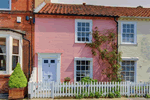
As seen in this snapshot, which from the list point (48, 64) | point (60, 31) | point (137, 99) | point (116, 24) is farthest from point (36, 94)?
point (116, 24)

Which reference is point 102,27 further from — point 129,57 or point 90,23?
point 129,57

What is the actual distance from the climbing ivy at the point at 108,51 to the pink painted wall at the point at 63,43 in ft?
1.36

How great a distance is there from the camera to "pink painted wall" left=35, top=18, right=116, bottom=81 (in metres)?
8.88

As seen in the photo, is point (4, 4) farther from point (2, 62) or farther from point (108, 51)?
point (108, 51)

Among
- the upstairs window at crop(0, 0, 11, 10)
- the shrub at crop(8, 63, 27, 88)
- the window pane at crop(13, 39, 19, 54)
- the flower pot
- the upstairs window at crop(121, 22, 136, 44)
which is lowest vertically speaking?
the flower pot

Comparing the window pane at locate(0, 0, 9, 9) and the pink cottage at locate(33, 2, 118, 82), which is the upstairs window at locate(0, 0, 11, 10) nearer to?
the window pane at locate(0, 0, 9, 9)

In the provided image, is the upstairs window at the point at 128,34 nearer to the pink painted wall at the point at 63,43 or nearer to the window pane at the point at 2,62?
the pink painted wall at the point at 63,43

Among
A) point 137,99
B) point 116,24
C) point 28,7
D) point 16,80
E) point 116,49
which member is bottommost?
point 137,99

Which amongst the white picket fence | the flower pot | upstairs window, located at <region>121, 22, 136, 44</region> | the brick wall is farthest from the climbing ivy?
the flower pot

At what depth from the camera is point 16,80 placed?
688 centimetres

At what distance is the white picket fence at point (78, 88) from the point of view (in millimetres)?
7027

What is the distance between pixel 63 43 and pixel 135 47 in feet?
18.0

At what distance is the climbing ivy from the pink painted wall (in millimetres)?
416

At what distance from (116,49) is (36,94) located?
6337mm
